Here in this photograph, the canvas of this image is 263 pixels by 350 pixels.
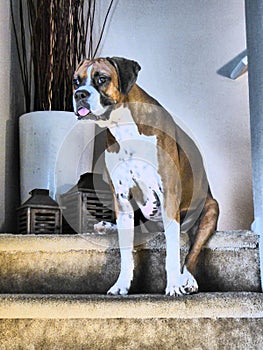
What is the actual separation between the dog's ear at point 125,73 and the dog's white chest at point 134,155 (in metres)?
0.06

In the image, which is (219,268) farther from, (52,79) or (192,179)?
(52,79)

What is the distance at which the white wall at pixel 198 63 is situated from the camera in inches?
93.0

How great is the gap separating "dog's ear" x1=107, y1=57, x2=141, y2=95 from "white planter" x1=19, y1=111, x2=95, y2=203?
26.5 inches

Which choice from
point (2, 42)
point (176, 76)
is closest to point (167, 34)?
point (176, 76)

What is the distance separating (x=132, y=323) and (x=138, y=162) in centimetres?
41

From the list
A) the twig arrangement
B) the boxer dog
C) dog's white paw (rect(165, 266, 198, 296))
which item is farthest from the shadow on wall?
dog's white paw (rect(165, 266, 198, 296))

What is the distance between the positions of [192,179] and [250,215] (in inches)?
33.4

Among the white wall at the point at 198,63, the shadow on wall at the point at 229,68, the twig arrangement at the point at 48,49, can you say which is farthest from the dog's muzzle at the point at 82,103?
the shadow on wall at the point at 229,68

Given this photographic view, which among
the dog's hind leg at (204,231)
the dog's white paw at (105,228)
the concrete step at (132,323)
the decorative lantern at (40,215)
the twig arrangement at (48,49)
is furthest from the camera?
the twig arrangement at (48,49)

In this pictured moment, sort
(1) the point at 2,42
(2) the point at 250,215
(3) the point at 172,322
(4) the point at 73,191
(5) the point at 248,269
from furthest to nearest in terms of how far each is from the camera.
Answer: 1. (2) the point at 250,215
2. (1) the point at 2,42
3. (4) the point at 73,191
4. (5) the point at 248,269
5. (3) the point at 172,322

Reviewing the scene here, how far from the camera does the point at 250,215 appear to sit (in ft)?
7.59

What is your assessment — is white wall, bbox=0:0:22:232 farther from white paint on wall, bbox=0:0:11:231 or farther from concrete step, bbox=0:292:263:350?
concrete step, bbox=0:292:263:350

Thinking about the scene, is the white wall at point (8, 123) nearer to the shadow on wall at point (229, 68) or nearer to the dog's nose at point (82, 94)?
the dog's nose at point (82, 94)

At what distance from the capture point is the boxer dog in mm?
1367
